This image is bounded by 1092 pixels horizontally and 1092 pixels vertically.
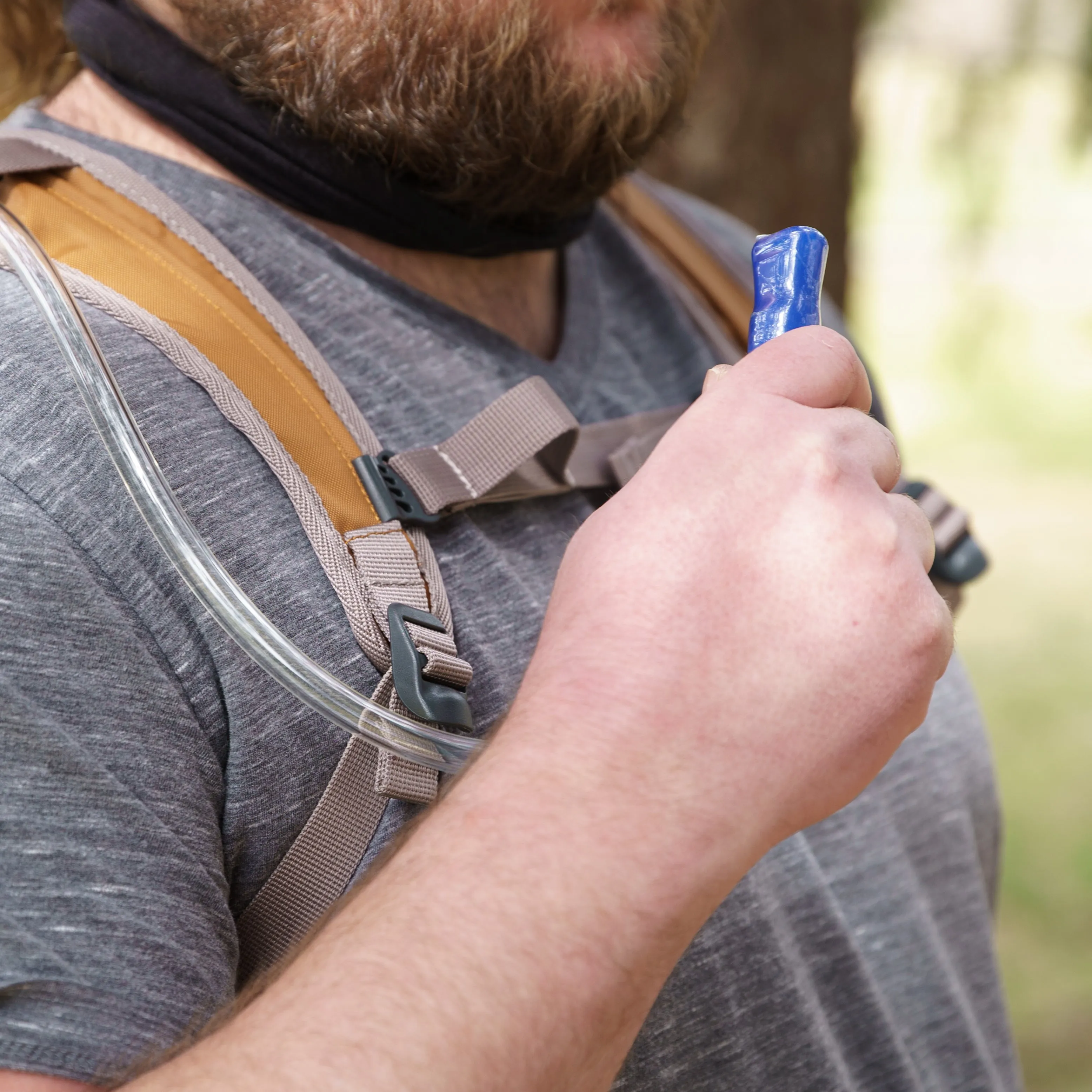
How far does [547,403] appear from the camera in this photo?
954 millimetres

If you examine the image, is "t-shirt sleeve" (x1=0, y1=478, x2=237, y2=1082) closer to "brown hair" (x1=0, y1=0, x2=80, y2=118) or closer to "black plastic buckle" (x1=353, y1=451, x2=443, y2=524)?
"black plastic buckle" (x1=353, y1=451, x2=443, y2=524)

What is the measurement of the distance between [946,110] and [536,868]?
10.2ft

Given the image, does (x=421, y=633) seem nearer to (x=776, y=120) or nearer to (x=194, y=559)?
(x=194, y=559)

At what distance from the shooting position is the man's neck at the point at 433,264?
1034 mm

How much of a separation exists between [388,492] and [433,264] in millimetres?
367

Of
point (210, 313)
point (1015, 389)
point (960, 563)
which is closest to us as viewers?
point (210, 313)

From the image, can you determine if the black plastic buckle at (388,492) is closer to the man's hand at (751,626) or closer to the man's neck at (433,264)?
the man's hand at (751,626)

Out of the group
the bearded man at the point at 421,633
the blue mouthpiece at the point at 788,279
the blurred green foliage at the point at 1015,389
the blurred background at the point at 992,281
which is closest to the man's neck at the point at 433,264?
the bearded man at the point at 421,633

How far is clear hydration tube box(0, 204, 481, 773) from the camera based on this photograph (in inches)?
28.9

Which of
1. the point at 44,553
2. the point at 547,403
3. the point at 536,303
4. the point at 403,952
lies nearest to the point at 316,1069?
the point at 403,952

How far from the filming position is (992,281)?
399 cm

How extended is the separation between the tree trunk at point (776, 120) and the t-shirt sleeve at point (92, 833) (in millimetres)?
1739

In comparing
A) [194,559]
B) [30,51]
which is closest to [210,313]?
[194,559]

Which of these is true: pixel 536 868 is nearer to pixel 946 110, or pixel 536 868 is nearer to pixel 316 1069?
pixel 316 1069
